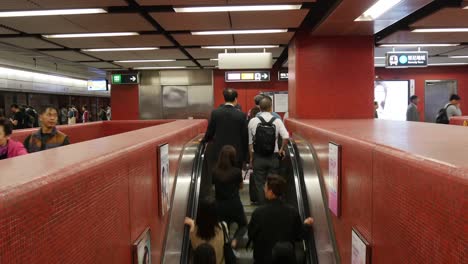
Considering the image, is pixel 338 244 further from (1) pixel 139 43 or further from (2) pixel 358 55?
(1) pixel 139 43

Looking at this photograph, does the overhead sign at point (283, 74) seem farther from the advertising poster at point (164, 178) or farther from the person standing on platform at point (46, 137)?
the advertising poster at point (164, 178)

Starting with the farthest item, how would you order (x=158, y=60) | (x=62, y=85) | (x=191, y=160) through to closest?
(x=62, y=85)
(x=158, y=60)
(x=191, y=160)

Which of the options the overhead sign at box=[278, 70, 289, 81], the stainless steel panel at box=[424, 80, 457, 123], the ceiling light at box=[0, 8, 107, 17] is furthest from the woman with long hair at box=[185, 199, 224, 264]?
the stainless steel panel at box=[424, 80, 457, 123]

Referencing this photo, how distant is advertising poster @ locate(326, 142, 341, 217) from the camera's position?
8.64ft

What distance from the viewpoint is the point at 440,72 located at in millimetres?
13906

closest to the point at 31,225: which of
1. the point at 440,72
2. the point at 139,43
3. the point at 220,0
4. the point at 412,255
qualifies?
the point at 412,255

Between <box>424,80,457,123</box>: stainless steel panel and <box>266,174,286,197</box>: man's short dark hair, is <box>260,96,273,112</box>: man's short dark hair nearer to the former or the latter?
<box>266,174,286,197</box>: man's short dark hair

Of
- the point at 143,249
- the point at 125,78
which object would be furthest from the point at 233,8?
the point at 125,78

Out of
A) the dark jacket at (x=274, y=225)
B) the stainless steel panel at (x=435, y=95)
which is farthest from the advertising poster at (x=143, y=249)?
the stainless steel panel at (x=435, y=95)

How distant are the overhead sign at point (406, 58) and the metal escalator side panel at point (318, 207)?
6157 mm

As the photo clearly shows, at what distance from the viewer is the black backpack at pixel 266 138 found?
4.98 meters

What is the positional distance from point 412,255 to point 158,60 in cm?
1060

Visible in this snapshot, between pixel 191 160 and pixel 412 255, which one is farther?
pixel 191 160

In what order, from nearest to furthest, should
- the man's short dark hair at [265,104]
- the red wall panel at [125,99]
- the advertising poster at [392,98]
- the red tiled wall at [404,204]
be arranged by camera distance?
the red tiled wall at [404,204] < the man's short dark hair at [265,104] < the advertising poster at [392,98] < the red wall panel at [125,99]
